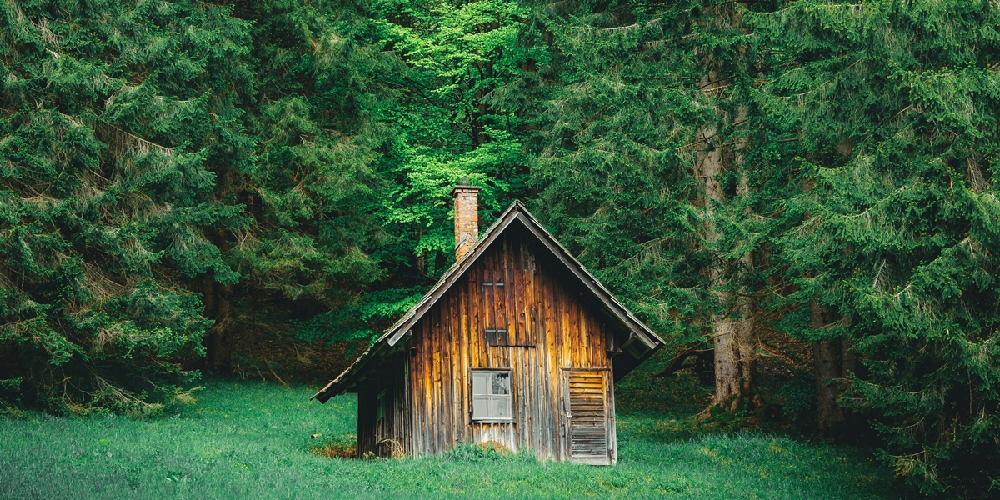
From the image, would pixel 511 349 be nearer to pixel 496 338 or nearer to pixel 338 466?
pixel 496 338

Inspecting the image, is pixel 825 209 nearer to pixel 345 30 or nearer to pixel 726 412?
pixel 726 412

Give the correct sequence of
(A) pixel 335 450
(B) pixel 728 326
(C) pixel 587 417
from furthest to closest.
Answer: (B) pixel 728 326, (A) pixel 335 450, (C) pixel 587 417

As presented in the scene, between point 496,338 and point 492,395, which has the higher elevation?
point 496,338

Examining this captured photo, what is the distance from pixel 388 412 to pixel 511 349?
323cm

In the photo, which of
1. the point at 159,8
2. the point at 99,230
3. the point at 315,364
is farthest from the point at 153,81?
the point at 315,364

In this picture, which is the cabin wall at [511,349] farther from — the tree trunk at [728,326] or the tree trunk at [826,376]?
the tree trunk at [826,376]

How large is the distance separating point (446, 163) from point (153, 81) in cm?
1079

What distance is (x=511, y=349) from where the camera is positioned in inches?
826

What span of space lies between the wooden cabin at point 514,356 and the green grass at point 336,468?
91 centimetres

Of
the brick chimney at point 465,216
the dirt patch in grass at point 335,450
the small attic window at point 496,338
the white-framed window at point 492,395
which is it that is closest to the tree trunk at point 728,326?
the brick chimney at point 465,216

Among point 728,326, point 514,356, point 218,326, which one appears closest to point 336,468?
point 514,356

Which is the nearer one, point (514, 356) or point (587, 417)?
point (514, 356)

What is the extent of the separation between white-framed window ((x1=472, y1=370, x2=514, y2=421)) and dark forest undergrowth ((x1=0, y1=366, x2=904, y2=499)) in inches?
38.1

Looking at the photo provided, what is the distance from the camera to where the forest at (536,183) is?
56.0ft
